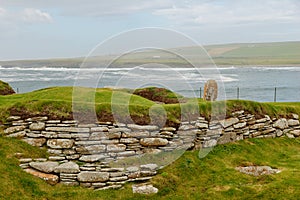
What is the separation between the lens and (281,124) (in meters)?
16.1

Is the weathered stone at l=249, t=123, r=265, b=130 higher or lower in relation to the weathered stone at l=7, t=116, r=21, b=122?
lower

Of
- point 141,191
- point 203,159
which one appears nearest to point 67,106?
point 141,191

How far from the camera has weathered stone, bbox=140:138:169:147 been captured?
11.9 metres

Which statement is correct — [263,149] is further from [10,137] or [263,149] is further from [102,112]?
[10,137]

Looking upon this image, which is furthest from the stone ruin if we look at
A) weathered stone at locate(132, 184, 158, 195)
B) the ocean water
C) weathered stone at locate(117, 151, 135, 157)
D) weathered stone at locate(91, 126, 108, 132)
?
weathered stone at locate(132, 184, 158, 195)

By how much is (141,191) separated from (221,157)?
3912mm

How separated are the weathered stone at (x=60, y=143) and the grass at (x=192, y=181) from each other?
0.34 m

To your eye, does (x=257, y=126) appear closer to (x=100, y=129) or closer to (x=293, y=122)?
(x=293, y=122)

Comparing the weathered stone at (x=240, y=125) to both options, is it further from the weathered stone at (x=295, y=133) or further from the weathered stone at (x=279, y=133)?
the weathered stone at (x=295, y=133)

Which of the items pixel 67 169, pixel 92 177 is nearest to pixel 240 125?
pixel 92 177

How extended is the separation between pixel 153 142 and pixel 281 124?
719 cm

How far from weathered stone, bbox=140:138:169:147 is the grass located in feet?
2.58

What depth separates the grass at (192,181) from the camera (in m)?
9.75

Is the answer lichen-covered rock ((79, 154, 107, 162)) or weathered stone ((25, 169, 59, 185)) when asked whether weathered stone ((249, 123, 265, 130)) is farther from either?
weathered stone ((25, 169, 59, 185))
